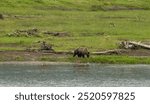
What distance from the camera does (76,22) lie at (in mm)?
→ 82812

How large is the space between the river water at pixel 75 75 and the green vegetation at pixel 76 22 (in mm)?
3758

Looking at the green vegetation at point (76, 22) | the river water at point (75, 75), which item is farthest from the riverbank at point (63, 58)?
the river water at point (75, 75)

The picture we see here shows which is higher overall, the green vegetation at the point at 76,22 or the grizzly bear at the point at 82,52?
the grizzly bear at the point at 82,52

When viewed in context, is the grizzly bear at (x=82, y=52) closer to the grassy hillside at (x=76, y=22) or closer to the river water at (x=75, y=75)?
the river water at (x=75, y=75)

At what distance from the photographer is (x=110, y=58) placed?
51.8m

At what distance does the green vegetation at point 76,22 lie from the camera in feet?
197

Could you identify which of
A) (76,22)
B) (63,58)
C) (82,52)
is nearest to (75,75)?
(82,52)

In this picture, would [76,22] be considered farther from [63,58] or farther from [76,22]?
[63,58]

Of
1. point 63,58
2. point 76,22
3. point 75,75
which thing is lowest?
point 76,22

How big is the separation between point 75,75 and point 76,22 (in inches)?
1597

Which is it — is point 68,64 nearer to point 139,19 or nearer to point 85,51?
A: point 85,51

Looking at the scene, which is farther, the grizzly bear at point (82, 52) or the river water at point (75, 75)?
the grizzly bear at point (82, 52)

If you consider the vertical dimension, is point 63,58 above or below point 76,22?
above

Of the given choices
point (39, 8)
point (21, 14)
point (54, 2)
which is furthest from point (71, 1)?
point (21, 14)
